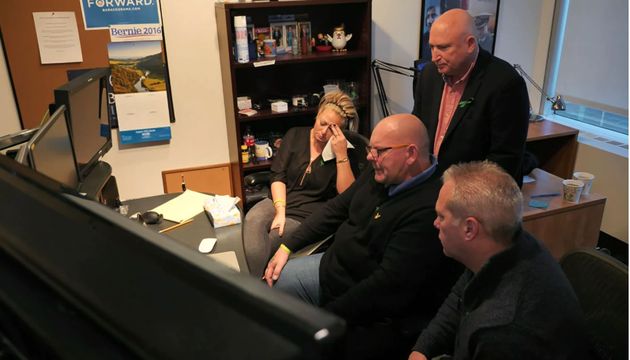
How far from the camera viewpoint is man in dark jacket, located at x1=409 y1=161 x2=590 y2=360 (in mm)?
1147

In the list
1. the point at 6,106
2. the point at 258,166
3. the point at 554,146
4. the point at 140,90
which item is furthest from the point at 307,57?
the point at 554,146

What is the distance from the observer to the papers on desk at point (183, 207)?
6.70 feet

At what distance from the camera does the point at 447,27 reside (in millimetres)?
2068

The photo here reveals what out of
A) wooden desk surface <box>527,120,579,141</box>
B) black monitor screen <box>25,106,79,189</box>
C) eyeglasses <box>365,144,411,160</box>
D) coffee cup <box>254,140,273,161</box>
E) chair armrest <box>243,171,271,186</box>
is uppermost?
black monitor screen <box>25,106,79,189</box>

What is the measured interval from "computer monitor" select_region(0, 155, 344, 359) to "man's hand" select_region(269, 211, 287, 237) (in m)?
1.81

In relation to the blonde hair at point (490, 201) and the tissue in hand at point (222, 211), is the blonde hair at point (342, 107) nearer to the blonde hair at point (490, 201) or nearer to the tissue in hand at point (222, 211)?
the tissue in hand at point (222, 211)

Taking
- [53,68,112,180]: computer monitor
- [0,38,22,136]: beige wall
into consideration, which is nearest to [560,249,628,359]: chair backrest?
[53,68,112,180]: computer monitor

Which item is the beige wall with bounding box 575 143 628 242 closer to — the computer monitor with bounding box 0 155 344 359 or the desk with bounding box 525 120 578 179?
the desk with bounding box 525 120 578 179

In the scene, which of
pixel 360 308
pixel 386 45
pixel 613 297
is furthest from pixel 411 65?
pixel 613 297

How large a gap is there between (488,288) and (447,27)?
1.23 meters

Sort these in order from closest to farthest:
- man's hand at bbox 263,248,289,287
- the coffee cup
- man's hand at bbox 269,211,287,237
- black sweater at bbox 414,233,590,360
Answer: black sweater at bbox 414,233,590,360 < man's hand at bbox 263,248,289,287 < man's hand at bbox 269,211,287,237 < the coffee cup

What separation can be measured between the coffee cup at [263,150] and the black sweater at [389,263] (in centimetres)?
140

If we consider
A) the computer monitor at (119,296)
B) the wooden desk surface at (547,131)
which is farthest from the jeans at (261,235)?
the wooden desk surface at (547,131)

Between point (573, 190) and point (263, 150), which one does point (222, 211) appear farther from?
point (573, 190)
